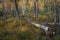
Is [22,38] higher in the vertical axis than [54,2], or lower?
lower

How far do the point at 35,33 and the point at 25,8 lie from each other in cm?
2267

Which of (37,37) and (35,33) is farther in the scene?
(35,33)

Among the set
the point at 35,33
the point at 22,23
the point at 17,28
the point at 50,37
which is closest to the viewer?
the point at 50,37

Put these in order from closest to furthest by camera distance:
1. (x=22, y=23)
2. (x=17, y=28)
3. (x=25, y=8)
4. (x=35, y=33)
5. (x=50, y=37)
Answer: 1. (x=50, y=37)
2. (x=35, y=33)
3. (x=17, y=28)
4. (x=22, y=23)
5. (x=25, y=8)

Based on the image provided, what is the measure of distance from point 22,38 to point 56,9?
6.24m

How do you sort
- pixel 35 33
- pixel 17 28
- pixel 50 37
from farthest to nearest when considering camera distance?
1. pixel 17 28
2. pixel 35 33
3. pixel 50 37

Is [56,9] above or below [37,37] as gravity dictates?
above

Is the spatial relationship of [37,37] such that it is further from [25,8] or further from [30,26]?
[25,8]

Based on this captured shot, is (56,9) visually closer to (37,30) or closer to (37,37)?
(37,30)

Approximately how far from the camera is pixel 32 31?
561 inches

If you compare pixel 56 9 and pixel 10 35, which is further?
pixel 56 9

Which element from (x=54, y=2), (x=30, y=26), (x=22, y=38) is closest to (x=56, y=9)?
(x=54, y=2)

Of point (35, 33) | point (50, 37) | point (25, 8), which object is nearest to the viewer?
point (50, 37)

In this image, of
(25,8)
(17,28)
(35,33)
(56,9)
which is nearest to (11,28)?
(17,28)
